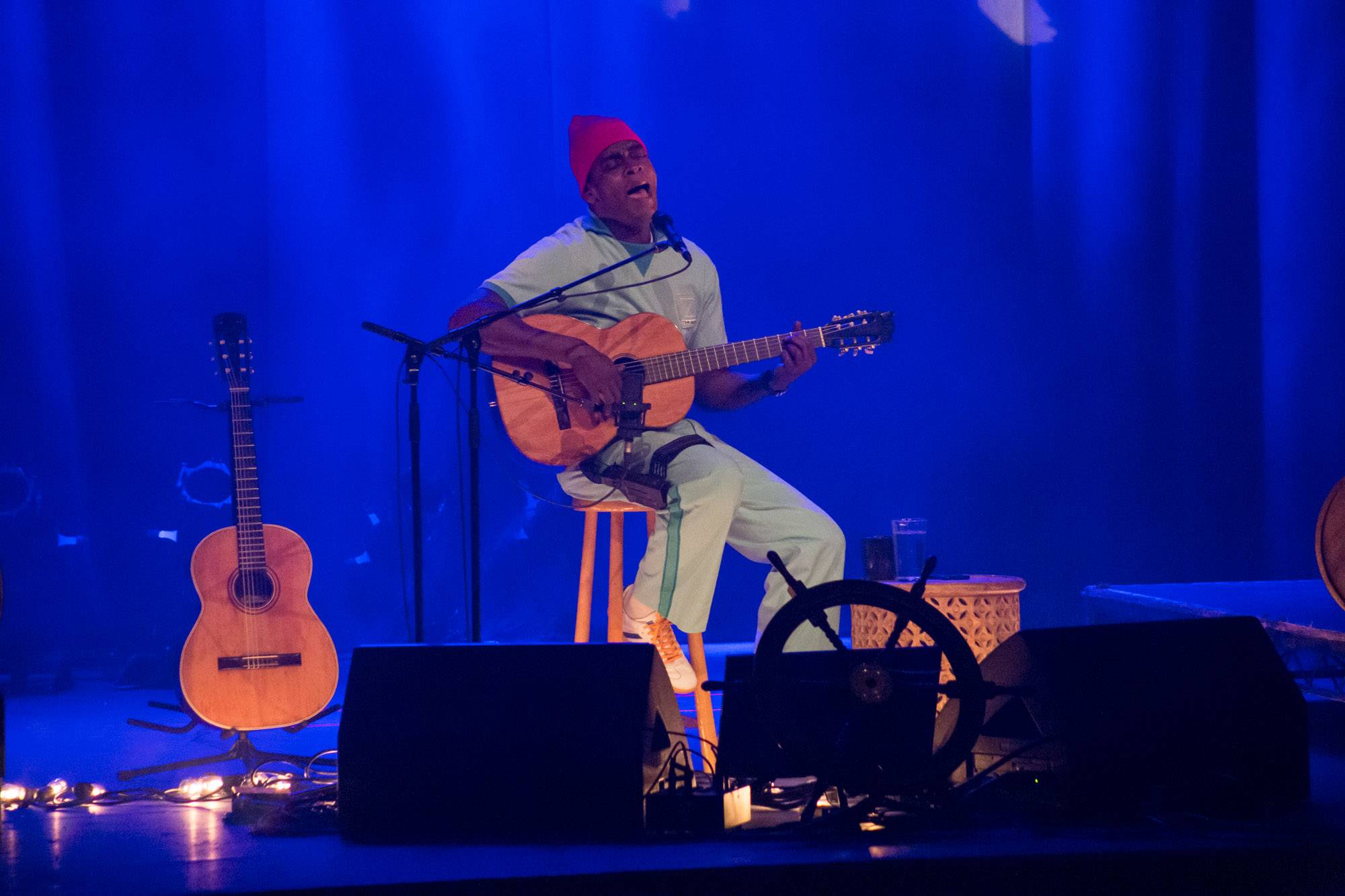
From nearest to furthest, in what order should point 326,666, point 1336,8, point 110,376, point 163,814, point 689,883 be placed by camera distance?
point 689,883, point 163,814, point 326,666, point 1336,8, point 110,376

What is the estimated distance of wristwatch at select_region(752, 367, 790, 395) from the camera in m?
3.34

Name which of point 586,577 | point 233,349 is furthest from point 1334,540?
point 233,349

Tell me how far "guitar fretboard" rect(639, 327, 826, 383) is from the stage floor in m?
1.35

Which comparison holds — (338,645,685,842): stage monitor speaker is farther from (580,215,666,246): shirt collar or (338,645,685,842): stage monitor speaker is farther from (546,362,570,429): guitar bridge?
(580,215,666,246): shirt collar

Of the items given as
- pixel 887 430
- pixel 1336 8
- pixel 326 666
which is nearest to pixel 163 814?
pixel 326 666

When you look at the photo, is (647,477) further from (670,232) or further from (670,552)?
(670,232)

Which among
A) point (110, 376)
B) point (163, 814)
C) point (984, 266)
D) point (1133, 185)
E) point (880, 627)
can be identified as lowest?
point (163, 814)

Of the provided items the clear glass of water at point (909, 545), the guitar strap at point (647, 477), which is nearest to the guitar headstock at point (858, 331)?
the guitar strap at point (647, 477)

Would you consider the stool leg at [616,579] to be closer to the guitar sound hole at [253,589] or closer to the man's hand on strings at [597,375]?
the man's hand on strings at [597,375]

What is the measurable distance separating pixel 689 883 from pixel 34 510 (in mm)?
4021

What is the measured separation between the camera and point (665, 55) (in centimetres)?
491

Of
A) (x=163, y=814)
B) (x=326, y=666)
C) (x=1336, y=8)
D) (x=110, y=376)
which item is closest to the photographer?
(x=163, y=814)

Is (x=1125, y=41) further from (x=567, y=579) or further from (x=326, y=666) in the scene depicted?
(x=326, y=666)

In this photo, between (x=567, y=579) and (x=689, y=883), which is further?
(x=567, y=579)
